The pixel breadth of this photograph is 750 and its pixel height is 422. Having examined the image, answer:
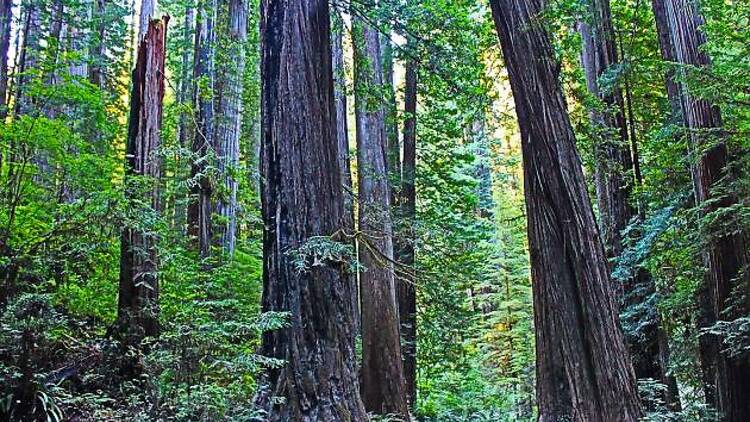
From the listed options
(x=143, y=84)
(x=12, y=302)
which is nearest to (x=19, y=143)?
(x=143, y=84)

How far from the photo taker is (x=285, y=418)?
438 centimetres

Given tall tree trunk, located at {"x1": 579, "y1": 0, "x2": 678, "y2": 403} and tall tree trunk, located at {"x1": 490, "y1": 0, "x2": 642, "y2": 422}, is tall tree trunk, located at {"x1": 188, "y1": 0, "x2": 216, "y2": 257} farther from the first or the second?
tall tree trunk, located at {"x1": 579, "y1": 0, "x2": 678, "y2": 403}

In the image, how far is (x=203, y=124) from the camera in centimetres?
1097

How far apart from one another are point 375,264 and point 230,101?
16.2 ft

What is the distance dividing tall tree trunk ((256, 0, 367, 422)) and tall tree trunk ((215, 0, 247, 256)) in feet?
17.9

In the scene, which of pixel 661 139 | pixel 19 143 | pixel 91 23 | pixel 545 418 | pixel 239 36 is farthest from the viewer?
pixel 91 23

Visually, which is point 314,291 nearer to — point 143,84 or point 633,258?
point 143,84

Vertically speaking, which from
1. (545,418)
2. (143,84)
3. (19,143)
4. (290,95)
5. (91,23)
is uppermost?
(91,23)

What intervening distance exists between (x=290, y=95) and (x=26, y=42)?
45.6 ft

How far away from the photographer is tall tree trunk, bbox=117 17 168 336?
22.4 feet

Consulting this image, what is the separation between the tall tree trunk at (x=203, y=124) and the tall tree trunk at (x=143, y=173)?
1.03m

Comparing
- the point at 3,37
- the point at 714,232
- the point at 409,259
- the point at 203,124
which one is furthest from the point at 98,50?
the point at 714,232

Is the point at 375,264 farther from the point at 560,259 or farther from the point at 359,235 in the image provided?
the point at 560,259

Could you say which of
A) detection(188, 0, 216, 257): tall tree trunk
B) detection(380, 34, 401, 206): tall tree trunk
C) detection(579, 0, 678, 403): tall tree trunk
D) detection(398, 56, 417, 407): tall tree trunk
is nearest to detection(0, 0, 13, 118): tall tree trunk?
detection(188, 0, 216, 257): tall tree trunk
